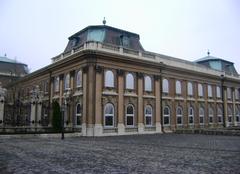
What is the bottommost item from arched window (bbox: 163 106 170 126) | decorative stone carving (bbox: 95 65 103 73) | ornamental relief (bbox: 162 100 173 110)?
arched window (bbox: 163 106 170 126)

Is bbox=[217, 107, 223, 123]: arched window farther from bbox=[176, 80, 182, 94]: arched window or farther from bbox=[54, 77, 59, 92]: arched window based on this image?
bbox=[54, 77, 59, 92]: arched window

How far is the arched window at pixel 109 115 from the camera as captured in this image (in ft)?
93.3

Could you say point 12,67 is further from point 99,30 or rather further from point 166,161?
point 166,161

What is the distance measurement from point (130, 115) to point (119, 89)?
3.33 m

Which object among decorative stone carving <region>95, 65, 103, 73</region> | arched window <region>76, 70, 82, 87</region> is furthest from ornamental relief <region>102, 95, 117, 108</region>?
arched window <region>76, 70, 82, 87</region>

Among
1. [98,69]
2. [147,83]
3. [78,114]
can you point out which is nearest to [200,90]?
[147,83]

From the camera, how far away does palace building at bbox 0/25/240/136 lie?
2817 centimetres

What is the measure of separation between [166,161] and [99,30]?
2312 centimetres

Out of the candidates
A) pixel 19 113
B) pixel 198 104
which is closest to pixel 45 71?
pixel 19 113

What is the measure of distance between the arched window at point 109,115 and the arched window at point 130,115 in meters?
2.10

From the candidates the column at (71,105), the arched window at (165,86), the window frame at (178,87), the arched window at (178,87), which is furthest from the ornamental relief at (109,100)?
the arched window at (178,87)

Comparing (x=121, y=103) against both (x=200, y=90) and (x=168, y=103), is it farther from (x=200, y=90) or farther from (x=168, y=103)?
(x=200, y=90)

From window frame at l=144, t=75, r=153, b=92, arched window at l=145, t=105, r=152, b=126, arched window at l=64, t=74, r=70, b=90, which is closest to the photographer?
arched window at l=64, t=74, r=70, b=90

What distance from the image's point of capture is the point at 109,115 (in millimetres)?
28766
